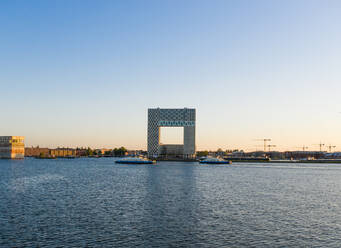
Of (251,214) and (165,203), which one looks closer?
(251,214)

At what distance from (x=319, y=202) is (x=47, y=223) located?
105 feet

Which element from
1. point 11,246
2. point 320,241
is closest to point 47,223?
point 11,246

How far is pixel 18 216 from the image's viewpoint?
30297 millimetres

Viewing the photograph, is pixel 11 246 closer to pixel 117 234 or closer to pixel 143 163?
pixel 117 234

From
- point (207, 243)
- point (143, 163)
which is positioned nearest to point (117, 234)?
point (207, 243)

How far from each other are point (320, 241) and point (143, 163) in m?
A: 158

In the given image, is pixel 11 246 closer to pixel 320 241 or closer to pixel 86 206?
pixel 86 206

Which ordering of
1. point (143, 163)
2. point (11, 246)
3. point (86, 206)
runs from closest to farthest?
point (11, 246)
point (86, 206)
point (143, 163)

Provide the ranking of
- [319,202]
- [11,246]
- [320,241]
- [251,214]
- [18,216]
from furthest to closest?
[319,202]
[251,214]
[18,216]
[320,241]
[11,246]

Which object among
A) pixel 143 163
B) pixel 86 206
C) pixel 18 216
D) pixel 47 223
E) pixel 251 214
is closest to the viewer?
pixel 47 223

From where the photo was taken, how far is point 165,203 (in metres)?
38.6

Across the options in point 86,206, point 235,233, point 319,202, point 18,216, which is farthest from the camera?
point 319,202

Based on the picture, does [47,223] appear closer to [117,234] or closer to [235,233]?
[117,234]

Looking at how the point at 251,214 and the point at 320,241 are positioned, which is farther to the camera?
the point at 251,214
